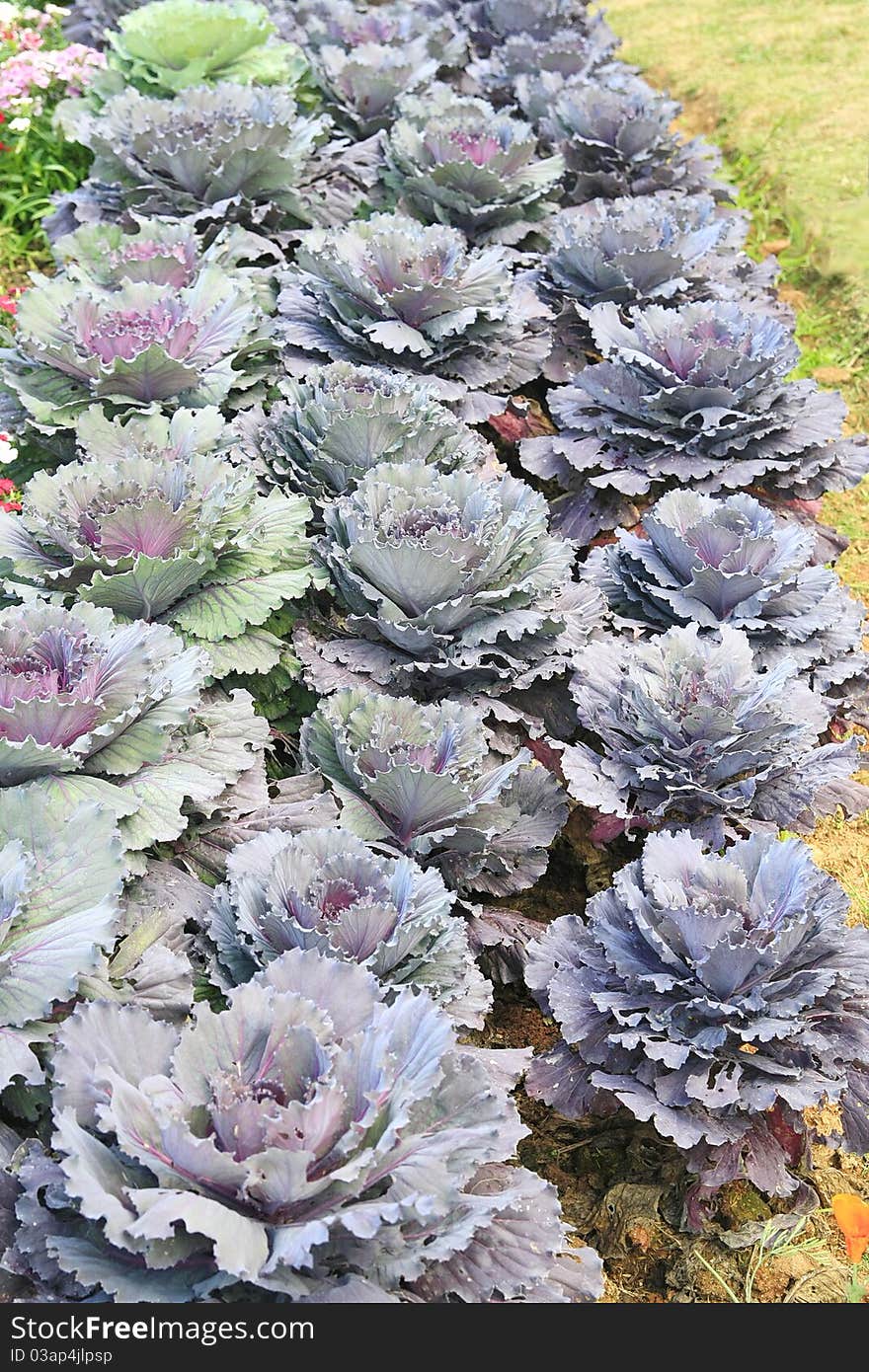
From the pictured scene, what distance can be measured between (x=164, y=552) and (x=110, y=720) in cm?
58

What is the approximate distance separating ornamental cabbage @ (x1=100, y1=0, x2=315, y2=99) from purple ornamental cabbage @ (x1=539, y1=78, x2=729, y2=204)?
121 centimetres

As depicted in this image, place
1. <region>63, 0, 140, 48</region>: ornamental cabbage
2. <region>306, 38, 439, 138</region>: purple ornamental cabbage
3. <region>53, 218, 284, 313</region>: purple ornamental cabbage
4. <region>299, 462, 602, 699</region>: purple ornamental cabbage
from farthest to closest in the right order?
<region>63, 0, 140, 48</region>: ornamental cabbage, <region>306, 38, 439, 138</region>: purple ornamental cabbage, <region>53, 218, 284, 313</region>: purple ornamental cabbage, <region>299, 462, 602, 699</region>: purple ornamental cabbage

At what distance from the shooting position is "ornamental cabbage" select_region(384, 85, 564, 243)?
463 centimetres

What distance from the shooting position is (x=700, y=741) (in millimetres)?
2715

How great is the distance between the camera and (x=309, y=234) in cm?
432

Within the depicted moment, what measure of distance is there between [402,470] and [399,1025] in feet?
5.14

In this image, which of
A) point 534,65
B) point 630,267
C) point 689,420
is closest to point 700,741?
point 689,420

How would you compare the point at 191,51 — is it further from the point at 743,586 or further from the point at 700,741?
the point at 700,741

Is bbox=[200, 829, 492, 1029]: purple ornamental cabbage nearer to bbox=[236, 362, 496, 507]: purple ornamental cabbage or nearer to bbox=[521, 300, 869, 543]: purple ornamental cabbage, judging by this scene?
bbox=[236, 362, 496, 507]: purple ornamental cabbage

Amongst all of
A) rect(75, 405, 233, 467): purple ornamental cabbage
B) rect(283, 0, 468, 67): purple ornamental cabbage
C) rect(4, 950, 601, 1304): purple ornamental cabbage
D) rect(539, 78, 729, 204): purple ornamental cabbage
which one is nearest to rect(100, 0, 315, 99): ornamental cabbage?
rect(283, 0, 468, 67): purple ornamental cabbage

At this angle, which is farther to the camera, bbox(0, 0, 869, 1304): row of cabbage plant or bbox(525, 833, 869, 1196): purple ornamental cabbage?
bbox(525, 833, 869, 1196): purple ornamental cabbage

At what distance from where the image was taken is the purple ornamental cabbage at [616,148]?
5055mm
